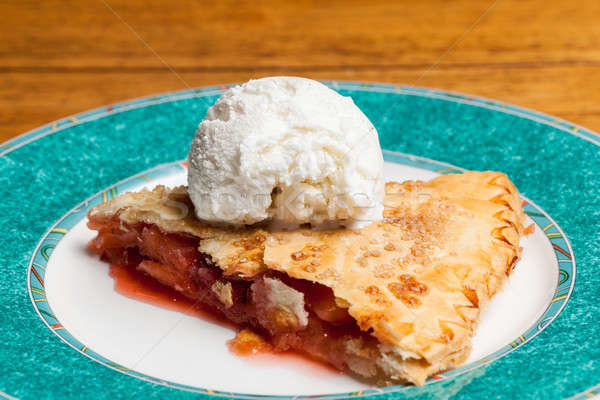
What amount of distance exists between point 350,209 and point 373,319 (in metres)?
0.53

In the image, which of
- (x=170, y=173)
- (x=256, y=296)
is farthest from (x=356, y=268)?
(x=170, y=173)

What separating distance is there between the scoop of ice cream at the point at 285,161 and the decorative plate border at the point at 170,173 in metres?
0.68

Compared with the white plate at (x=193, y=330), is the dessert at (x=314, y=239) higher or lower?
higher

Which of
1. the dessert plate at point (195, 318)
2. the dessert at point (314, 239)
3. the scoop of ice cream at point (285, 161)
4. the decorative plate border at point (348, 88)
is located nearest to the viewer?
the dessert plate at point (195, 318)

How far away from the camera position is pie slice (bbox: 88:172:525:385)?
2389mm

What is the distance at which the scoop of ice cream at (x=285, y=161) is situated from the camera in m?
2.72

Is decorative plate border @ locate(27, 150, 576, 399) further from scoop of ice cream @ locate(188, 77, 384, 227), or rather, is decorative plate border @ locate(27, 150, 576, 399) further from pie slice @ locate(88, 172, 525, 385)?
scoop of ice cream @ locate(188, 77, 384, 227)

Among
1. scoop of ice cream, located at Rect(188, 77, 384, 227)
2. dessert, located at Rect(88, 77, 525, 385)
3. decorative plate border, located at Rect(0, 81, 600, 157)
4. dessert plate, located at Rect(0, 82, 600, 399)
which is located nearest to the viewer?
dessert plate, located at Rect(0, 82, 600, 399)

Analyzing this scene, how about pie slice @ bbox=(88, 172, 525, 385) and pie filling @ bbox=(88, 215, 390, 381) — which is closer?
pie slice @ bbox=(88, 172, 525, 385)

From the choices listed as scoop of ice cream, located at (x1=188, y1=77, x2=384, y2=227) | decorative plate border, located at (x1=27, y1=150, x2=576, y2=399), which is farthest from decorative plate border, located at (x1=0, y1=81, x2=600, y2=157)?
scoop of ice cream, located at (x1=188, y1=77, x2=384, y2=227)

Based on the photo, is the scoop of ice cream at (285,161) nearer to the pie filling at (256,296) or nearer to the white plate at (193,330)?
the pie filling at (256,296)

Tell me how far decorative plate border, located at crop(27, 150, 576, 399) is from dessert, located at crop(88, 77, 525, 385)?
0.45 feet

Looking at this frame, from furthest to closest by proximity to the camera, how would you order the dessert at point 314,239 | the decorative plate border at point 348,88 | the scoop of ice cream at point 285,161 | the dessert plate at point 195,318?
the decorative plate border at point 348,88, the scoop of ice cream at point 285,161, the dessert at point 314,239, the dessert plate at point 195,318

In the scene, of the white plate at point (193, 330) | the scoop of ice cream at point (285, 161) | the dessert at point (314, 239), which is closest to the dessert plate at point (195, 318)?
the white plate at point (193, 330)
